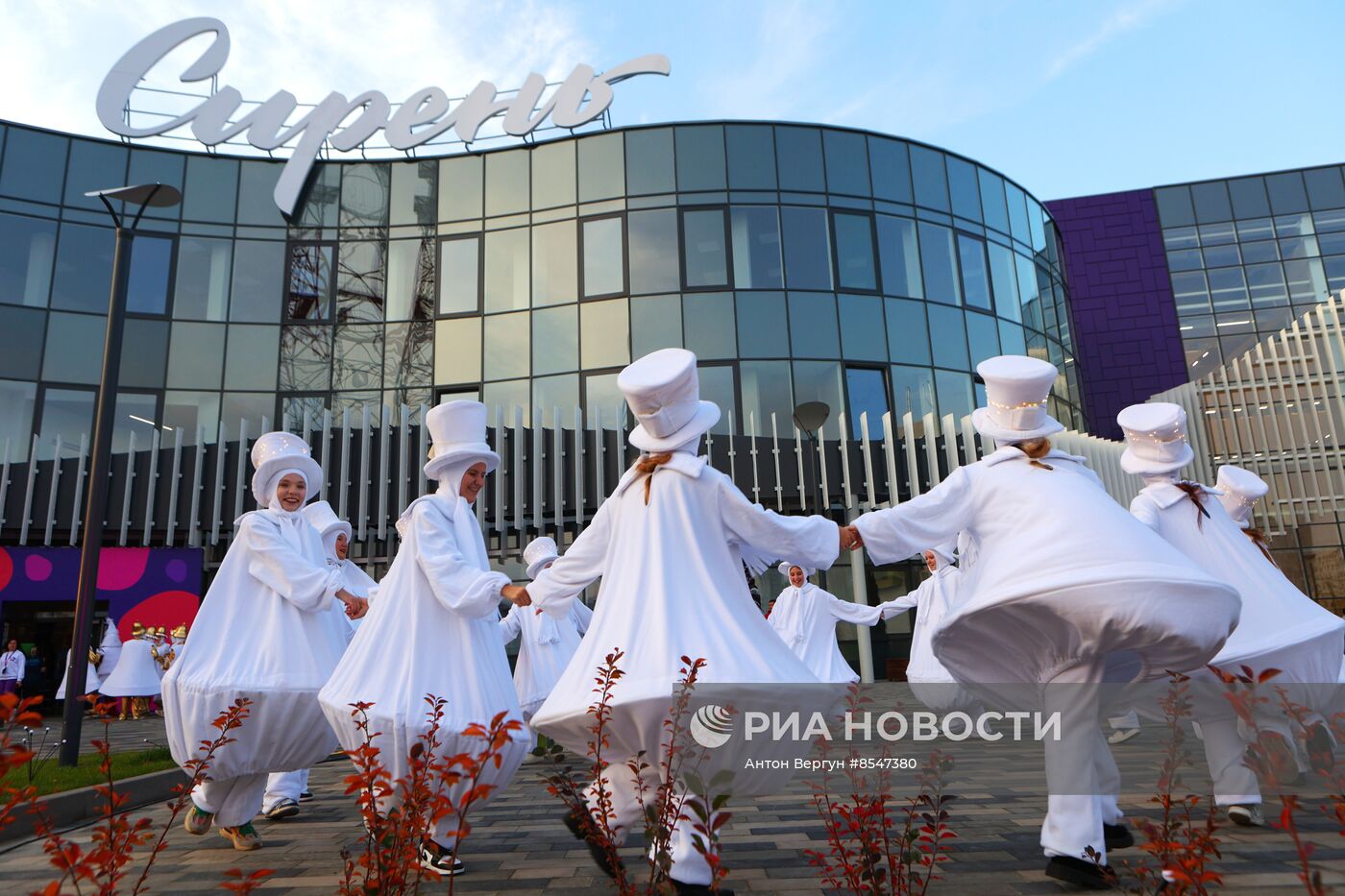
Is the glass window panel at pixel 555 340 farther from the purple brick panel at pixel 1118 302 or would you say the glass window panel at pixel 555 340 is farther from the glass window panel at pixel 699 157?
the purple brick panel at pixel 1118 302

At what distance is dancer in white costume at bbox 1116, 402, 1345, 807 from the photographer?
4.66 meters

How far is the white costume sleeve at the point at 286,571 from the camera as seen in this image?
511cm

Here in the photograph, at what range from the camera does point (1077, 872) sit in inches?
134

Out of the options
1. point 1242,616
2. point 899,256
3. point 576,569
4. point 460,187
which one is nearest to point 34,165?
point 460,187

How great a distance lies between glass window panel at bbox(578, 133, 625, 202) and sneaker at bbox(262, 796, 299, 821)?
52.5ft

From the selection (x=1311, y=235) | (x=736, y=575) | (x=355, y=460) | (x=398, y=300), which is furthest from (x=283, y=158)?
(x=1311, y=235)

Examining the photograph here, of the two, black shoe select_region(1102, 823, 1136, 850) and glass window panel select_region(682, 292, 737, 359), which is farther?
glass window panel select_region(682, 292, 737, 359)

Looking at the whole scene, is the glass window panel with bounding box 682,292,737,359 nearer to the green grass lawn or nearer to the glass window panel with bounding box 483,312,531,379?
the glass window panel with bounding box 483,312,531,379

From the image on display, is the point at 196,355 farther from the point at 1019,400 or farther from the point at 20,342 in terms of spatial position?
the point at 1019,400

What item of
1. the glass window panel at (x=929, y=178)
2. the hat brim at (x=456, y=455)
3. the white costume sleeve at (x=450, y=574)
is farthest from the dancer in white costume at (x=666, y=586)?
the glass window panel at (x=929, y=178)

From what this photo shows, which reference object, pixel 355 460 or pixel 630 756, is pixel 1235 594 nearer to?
pixel 630 756

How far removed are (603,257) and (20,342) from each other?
12.3 meters

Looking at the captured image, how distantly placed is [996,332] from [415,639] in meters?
18.8

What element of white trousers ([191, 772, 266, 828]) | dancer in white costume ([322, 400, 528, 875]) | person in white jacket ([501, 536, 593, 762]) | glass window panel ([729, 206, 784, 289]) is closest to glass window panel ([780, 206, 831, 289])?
glass window panel ([729, 206, 784, 289])
